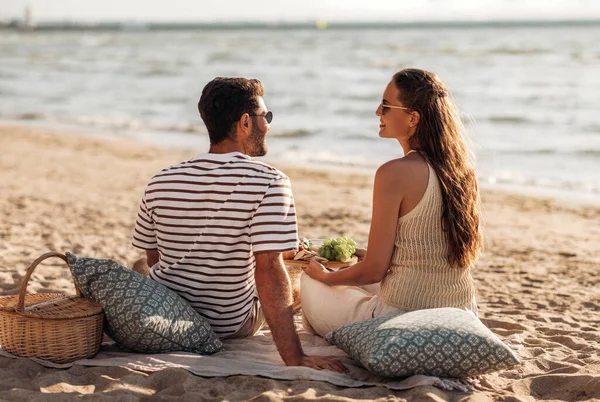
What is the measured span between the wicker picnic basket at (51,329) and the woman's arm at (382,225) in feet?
3.95

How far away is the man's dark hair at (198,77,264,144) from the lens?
3.57 meters

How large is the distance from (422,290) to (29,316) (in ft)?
5.73

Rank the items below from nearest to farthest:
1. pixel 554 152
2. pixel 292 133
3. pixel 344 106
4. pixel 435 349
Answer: pixel 435 349, pixel 554 152, pixel 292 133, pixel 344 106

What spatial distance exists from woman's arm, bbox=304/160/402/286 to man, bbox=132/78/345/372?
0.35m

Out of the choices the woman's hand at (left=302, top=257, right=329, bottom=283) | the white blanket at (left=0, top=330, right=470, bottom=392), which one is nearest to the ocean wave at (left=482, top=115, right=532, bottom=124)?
the woman's hand at (left=302, top=257, right=329, bottom=283)

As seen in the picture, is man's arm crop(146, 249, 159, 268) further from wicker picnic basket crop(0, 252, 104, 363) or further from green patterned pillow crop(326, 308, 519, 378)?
green patterned pillow crop(326, 308, 519, 378)

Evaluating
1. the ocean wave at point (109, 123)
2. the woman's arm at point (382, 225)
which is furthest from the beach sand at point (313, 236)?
the ocean wave at point (109, 123)

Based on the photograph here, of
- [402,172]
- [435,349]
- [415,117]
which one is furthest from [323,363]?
[415,117]

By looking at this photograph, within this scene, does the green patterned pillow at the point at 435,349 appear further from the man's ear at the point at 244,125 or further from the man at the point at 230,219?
the man's ear at the point at 244,125

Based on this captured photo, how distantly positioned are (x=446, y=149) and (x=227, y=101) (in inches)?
38.9

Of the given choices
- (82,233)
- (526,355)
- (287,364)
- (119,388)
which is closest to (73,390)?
(119,388)

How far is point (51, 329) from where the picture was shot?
3604 millimetres

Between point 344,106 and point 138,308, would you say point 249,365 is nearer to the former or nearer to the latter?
point 138,308

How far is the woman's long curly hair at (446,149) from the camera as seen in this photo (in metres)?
3.60
